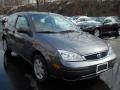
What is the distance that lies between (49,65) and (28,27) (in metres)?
1.40

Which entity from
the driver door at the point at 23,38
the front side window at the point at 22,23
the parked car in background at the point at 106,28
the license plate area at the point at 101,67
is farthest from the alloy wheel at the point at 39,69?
the parked car in background at the point at 106,28

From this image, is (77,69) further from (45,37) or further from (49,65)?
(45,37)

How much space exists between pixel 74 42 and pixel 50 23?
1215 millimetres

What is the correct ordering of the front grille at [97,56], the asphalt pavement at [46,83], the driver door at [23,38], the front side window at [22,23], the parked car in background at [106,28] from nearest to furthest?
the front grille at [97,56] < the asphalt pavement at [46,83] < the driver door at [23,38] < the front side window at [22,23] < the parked car in background at [106,28]

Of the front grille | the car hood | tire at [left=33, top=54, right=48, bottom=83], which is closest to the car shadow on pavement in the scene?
tire at [left=33, top=54, right=48, bottom=83]

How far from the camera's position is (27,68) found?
21.1 feet

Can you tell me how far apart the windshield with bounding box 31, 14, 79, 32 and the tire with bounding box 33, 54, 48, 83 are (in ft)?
2.48

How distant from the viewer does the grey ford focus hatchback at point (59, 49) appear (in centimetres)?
462

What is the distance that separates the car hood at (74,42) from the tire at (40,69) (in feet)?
1.36

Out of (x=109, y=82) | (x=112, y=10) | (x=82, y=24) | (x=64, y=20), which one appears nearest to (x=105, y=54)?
(x=109, y=82)

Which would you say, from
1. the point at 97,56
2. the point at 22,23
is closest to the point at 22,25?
the point at 22,23

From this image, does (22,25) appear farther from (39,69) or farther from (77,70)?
(77,70)

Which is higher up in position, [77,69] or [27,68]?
[77,69]

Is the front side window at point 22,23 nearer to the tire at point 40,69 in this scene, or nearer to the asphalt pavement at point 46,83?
the tire at point 40,69
